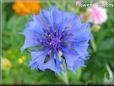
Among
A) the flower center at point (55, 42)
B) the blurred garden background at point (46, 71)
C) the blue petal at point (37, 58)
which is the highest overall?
the flower center at point (55, 42)

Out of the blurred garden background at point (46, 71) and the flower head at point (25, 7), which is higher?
the flower head at point (25, 7)

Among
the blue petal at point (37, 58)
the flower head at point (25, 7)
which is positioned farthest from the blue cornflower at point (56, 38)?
the flower head at point (25, 7)

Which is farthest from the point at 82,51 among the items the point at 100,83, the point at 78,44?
the point at 100,83

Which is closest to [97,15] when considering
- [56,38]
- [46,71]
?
[46,71]

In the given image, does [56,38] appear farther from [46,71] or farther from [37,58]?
[46,71]

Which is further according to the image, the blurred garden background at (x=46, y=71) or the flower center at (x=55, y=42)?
the blurred garden background at (x=46, y=71)

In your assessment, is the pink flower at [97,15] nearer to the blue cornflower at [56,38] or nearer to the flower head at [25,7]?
the flower head at [25,7]

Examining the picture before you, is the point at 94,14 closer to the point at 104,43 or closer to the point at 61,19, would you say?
the point at 104,43

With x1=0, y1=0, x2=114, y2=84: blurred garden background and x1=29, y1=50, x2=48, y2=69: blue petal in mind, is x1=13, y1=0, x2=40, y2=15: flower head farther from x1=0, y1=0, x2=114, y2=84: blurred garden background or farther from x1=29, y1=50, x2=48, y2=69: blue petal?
x1=29, y1=50, x2=48, y2=69: blue petal
